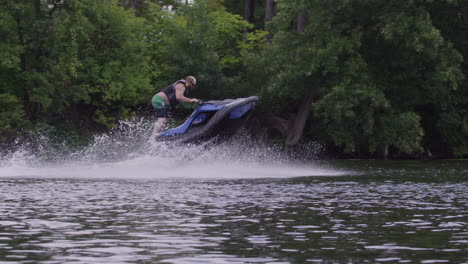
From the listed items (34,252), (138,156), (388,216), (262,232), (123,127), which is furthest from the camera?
(123,127)

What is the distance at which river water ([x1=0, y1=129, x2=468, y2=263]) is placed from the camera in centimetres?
748

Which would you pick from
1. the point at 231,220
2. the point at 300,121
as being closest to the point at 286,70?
the point at 300,121

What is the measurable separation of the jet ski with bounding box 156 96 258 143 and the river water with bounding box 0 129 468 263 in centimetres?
270

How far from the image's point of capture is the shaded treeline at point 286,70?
32219mm

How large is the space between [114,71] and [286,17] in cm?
820

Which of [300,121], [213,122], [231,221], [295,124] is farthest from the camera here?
[295,124]

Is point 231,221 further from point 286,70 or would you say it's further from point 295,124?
point 295,124

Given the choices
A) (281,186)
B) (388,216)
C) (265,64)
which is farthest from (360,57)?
(388,216)

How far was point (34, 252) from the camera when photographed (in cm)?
754

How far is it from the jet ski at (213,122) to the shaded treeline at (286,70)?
10515mm

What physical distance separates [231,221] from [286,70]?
25.1m

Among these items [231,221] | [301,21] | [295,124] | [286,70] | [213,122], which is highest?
[301,21]

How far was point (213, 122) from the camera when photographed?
69.4 feet

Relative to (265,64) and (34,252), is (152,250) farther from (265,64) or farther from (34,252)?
(265,64)
